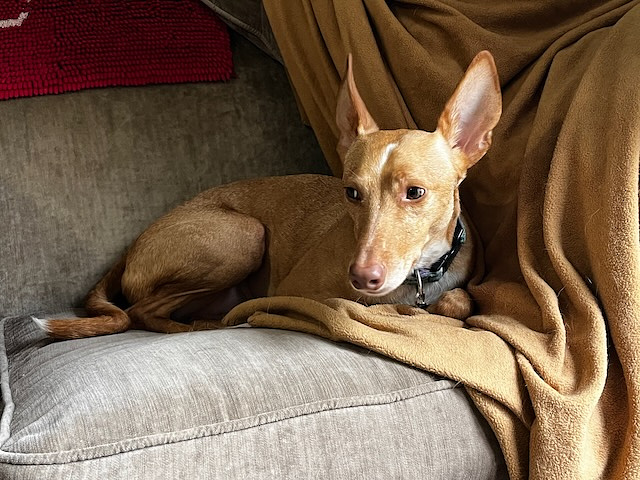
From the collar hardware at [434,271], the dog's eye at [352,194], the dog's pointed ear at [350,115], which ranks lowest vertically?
the collar hardware at [434,271]

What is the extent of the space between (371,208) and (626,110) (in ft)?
1.89

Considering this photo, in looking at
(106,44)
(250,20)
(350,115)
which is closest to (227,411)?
(350,115)

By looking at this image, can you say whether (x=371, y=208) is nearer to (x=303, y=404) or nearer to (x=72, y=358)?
(x=303, y=404)

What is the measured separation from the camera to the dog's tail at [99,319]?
1.89 metres

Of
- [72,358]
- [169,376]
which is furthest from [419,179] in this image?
[72,358]

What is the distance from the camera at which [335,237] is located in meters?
2.10

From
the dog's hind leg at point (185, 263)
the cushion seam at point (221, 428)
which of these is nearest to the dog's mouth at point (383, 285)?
the cushion seam at point (221, 428)

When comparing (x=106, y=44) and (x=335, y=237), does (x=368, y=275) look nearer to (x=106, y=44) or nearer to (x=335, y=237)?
(x=335, y=237)

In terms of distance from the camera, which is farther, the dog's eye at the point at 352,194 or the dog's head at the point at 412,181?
the dog's eye at the point at 352,194

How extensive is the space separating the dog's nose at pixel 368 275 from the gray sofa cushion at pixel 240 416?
0.14m

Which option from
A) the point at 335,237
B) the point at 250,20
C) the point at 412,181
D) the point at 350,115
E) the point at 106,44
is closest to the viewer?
the point at 412,181

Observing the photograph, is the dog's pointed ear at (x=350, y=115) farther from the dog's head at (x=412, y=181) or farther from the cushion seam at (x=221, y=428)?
the cushion seam at (x=221, y=428)

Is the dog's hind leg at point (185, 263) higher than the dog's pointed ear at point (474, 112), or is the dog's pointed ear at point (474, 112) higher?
the dog's pointed ear at point (474, 112)

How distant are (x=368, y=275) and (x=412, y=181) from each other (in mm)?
270
